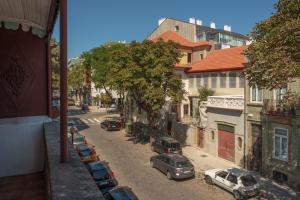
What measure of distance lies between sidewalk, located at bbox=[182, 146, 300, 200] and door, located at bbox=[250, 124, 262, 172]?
0.60 metres

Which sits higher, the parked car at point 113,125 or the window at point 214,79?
the window at point 214,79

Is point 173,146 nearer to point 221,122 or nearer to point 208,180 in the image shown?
point 221,122

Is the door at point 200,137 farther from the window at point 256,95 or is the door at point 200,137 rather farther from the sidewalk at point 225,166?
the window at point 256,95

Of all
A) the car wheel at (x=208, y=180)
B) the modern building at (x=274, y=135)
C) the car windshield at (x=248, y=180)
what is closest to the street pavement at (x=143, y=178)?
the car wheel at (x=208, y=180)

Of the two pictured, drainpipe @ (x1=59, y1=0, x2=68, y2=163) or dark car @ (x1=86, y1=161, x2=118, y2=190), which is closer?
drainpipe @ (x1=59, y1=0, x2=68, y2=163)

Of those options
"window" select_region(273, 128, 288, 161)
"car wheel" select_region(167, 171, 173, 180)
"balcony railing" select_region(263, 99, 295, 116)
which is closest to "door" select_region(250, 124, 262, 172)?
"window" select_region(273, 128, 288, 161)

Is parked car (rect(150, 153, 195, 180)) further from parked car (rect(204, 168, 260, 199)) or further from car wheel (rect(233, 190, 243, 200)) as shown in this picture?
car wheel (rect(233, 190, 243, 200))

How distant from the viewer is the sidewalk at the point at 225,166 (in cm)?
1836

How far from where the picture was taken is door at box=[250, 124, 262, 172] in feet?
73.6

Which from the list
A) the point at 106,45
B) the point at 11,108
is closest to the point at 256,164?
the point at 11,108

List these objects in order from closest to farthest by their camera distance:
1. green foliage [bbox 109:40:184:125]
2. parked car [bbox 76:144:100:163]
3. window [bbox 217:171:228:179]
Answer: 1. window [bbox 217:171:228:179]
2. parked car [bbox 76:144:100:163]
3. green foliage [bbox 109:40:184:125]

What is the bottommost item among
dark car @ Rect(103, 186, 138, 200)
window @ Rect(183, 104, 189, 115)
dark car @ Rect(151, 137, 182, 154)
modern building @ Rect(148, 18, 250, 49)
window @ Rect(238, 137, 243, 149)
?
dark car @ Rect(103, 186, 138, 200)

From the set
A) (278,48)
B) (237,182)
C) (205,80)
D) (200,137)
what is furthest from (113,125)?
(278,48)

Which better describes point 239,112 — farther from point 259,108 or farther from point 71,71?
point 71,71
